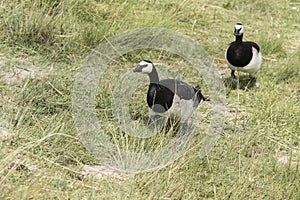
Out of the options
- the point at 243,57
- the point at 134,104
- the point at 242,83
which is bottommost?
the point at 242,83

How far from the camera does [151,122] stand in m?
4.43

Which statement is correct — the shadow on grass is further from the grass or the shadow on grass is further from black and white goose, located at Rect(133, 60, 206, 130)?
black and white goose, located at Rect(133, 60, 206, 130)

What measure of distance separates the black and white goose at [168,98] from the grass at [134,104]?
25cm

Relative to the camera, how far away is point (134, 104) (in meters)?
4.96

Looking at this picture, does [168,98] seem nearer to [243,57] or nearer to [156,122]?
[156,122]

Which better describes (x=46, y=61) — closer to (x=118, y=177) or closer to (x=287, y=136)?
(x=118, y=177)

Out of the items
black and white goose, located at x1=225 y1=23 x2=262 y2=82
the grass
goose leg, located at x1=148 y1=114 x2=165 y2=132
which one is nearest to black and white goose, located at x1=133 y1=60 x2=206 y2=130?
goose leg, located at x1=148 y1=114 x2=165 y2=132

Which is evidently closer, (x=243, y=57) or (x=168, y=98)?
(x=168, y=98)

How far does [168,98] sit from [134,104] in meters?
0.49

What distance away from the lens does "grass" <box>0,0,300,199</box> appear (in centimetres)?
340

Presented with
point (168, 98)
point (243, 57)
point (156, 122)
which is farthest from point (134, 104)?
point (243, 57)

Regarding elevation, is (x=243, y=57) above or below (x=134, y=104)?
above

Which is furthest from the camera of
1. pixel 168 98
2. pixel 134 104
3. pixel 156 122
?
pixel 134 104

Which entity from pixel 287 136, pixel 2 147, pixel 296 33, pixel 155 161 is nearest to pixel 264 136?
pixel 287 136
